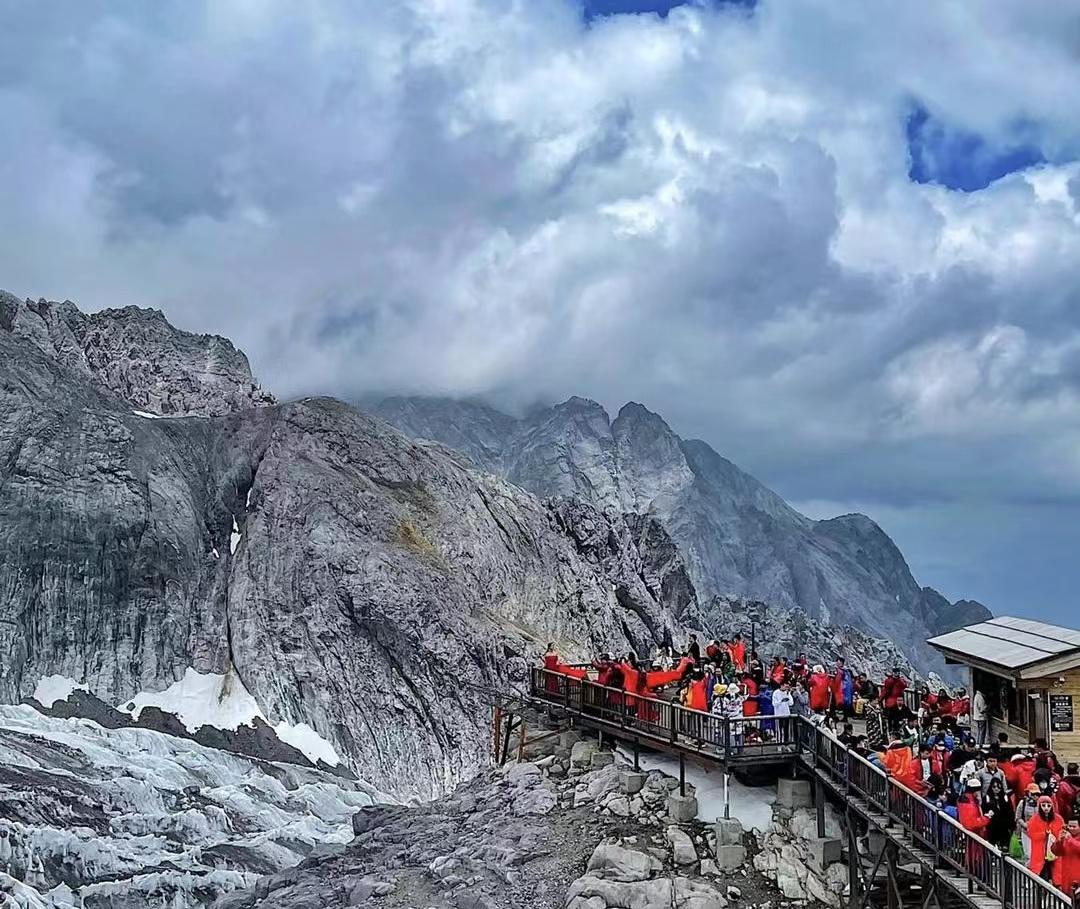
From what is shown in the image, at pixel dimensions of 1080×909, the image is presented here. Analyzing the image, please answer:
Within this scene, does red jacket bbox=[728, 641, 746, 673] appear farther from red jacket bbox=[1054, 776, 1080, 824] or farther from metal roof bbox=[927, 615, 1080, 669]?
red jacket bbox=[1054, 776, 1080, 824]

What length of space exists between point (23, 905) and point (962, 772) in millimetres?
39554

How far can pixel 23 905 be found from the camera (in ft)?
144

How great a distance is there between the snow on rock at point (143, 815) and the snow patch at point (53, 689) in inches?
158

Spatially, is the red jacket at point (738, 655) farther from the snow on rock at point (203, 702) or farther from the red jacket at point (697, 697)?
the snow on rock at point (203, 702)

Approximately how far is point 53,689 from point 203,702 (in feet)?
34.0

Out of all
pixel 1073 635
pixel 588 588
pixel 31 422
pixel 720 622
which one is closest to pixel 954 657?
pixel 1073 635

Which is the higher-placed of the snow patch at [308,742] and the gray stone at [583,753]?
the snow patch at [308,742]

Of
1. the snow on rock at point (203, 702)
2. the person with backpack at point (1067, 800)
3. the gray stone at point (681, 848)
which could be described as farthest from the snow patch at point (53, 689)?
the person with backpack at point (1067, 800)

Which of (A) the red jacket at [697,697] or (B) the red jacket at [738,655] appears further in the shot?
(B) the red jacket at [738,655]

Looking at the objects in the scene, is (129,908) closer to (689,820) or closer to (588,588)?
(689,820)

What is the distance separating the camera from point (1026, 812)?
1747cm

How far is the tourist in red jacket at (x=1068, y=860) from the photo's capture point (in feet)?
51.4

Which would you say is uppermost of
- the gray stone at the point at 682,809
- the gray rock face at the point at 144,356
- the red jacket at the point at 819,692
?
the gray rock face at the point at 144,356

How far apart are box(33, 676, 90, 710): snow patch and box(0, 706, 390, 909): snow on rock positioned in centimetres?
401
